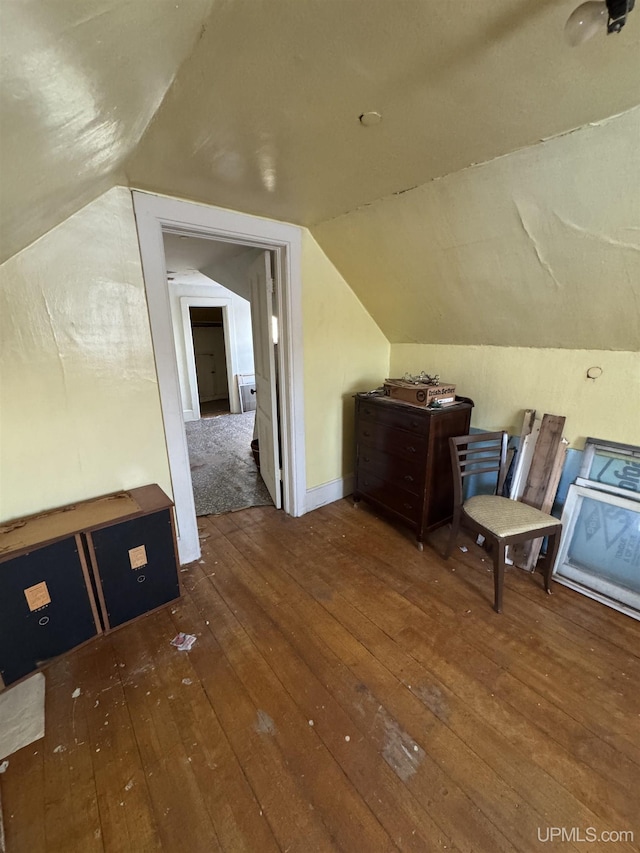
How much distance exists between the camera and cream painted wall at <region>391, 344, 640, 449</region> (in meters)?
1.86

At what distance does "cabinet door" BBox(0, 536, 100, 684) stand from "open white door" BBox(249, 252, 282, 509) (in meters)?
1.47

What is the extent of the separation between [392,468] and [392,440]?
20cm

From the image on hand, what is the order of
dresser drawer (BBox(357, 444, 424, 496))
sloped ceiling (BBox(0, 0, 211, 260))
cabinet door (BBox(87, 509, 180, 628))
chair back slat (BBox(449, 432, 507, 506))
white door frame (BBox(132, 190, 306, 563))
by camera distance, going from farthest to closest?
dresser drawer (BBox(357, 444, 424, 496))
chair back slat (BBox(449, 432, 507, 506))
white door frame (BBox(132, 190, 306, 563))
cabinet door (BBox(87, 509, 180, 628))
sloped ceiling (BBox(0, 0, 211, 260))

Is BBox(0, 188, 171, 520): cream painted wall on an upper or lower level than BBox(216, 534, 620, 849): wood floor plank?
upper

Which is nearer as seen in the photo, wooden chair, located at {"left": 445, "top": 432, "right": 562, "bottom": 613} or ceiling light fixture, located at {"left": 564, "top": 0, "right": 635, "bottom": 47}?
ceiling light fixture, located at {"left": 564, "top": 0, "right": 635, "bottom": 47}

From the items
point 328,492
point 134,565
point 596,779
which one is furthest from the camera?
point 328,492

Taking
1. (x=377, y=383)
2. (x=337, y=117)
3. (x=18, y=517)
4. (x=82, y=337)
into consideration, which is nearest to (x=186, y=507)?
(x=18, y=517)

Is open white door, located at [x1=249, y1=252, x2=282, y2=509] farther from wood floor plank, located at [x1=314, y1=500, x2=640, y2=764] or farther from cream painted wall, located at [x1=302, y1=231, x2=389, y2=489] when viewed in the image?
wood floor plank, located at [x1=314, y1=500, x2=640, y2=764]

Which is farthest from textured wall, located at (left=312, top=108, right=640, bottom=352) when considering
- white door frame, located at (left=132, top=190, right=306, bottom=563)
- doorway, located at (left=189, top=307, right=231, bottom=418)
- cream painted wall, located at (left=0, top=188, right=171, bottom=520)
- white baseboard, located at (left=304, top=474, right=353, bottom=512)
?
doorway, located at (left=189, top=307, right=231, bottom=418)

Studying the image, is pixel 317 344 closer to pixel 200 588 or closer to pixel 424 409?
pixel 424 409

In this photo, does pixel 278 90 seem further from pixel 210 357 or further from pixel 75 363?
pixel 210 357

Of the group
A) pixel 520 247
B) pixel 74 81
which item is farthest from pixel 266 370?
pixel 74 81

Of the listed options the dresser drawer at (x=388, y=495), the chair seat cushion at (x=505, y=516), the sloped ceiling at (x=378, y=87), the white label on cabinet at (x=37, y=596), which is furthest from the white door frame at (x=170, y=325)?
the chair seat cushion at (x=505, y=516)

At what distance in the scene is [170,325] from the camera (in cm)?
193
